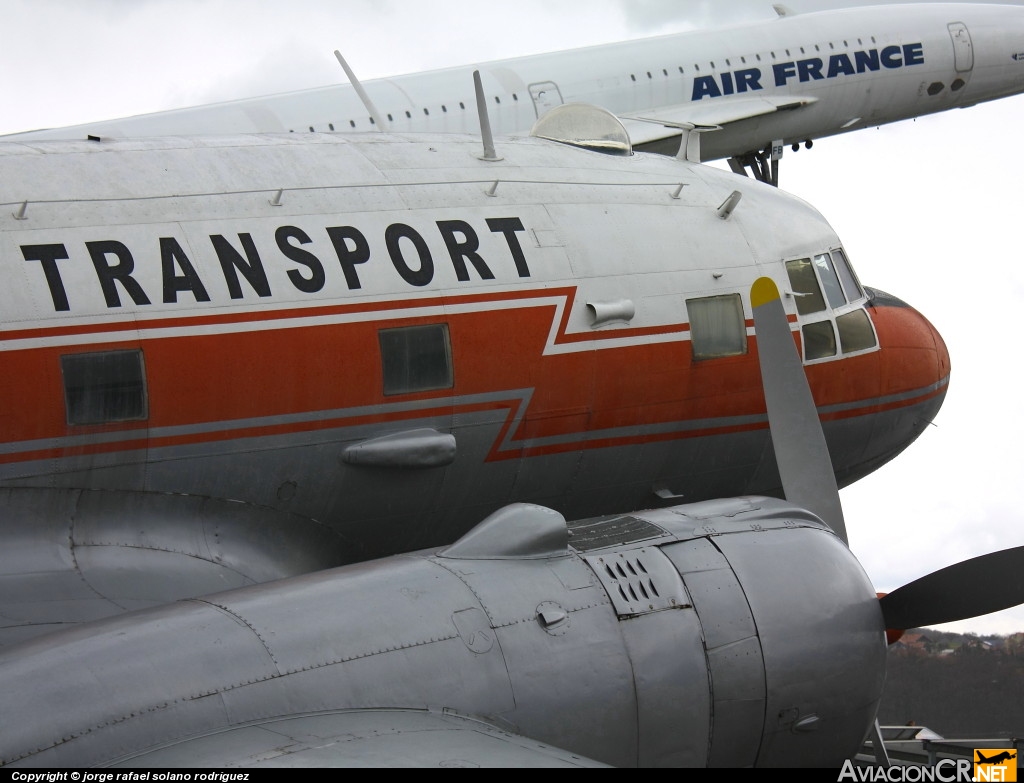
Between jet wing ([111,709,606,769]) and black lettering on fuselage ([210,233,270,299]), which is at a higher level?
black lettering on fuselage ([210,233,270,299])

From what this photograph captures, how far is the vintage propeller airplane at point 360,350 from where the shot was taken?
25.5 feet

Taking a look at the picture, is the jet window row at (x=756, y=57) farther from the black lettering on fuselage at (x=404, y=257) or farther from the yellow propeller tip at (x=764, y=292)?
the yellow propeller tip at (x=764, y=292)

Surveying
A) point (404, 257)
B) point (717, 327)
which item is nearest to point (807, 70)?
point (717, 327)

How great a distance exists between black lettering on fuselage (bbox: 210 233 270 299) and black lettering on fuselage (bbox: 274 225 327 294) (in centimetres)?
20

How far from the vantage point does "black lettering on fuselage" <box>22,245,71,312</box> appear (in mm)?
7688

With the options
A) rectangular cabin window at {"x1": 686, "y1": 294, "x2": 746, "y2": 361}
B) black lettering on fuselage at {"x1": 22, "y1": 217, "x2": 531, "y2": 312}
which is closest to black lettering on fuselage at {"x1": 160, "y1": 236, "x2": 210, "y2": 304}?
black lettering on fuselage at {"x1": 22, "y1": 217, "x2": 531, "y2": 312}

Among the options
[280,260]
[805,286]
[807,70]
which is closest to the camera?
[280,260]

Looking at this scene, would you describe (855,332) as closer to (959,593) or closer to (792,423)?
(792,423)

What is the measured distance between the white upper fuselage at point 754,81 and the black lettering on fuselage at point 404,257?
2048 cm

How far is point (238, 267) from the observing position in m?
8.29

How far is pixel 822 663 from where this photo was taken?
6715mm

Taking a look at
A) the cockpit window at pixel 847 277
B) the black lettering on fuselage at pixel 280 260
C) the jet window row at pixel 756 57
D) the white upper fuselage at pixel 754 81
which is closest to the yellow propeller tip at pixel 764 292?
the black lettering on fuselage at pixel 280 260

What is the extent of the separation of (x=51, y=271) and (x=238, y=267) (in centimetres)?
122

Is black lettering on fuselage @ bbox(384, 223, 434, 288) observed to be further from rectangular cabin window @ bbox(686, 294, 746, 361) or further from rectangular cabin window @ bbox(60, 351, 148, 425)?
rectangular cabin window @ bbox(686, 294, 746, 361)
